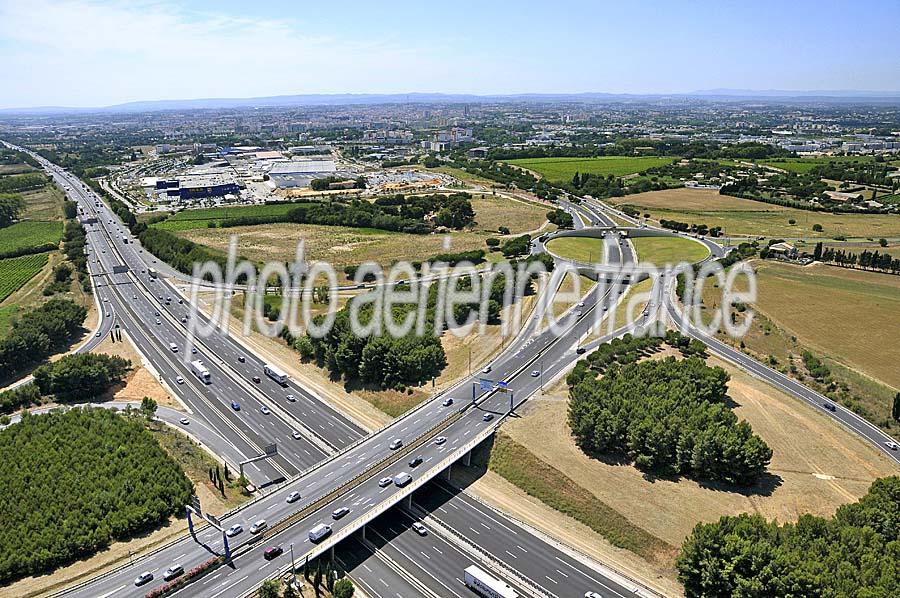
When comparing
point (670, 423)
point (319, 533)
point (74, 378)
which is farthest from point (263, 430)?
point (670, 423)

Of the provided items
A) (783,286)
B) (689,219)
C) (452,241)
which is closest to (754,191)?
(689,219)

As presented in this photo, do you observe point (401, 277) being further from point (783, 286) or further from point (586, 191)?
point (586, 191)

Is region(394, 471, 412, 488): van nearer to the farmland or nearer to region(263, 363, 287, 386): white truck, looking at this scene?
region(263, 363, 287, 386): white truck

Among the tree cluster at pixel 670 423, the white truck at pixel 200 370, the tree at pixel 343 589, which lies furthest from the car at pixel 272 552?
the white truck at pixel 200 370

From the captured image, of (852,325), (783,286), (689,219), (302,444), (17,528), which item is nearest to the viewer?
(17,528)

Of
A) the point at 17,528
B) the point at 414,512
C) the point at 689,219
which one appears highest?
the point at 689,219

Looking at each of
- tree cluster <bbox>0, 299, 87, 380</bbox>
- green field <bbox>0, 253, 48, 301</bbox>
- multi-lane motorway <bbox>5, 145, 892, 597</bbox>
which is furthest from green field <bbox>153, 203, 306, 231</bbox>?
tree cluster <bbox>0, 299, 87, 380</bbox>
